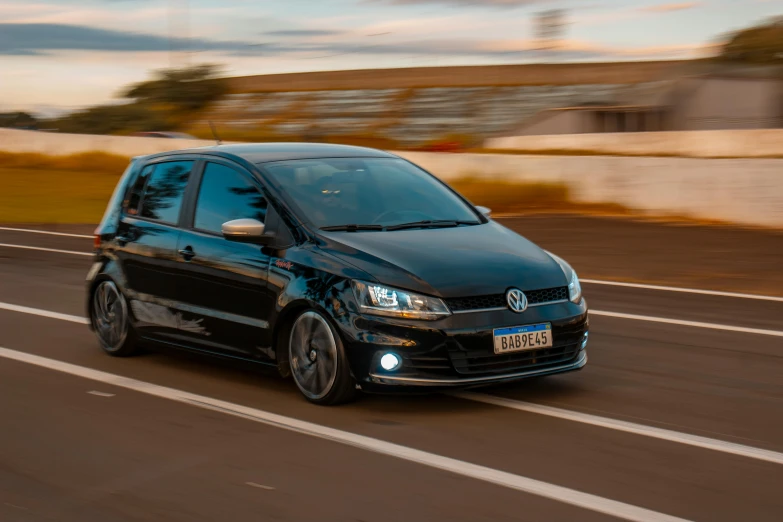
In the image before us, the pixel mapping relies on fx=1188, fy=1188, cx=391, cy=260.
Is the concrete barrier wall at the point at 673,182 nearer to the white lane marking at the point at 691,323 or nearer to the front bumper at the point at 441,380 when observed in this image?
the white lane marking at the point at 691,323

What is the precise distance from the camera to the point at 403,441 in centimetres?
615

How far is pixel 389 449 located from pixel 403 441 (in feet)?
0.59

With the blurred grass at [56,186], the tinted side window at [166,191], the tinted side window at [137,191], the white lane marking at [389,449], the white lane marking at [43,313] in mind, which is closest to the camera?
the white lane marking at [389,449]

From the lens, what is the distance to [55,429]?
6.59 m

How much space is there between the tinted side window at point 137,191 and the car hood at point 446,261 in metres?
2.29

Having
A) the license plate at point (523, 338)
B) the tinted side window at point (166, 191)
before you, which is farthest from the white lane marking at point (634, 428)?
the tinted side window at point (166, 191)

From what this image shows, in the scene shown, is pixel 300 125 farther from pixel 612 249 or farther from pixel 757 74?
pixel 612 249


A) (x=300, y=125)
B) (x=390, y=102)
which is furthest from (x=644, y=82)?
(x=300, y=125)

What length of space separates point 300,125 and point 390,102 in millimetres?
5254

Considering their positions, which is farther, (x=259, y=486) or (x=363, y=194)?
(x=363, y=194)

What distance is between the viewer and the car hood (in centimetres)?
662

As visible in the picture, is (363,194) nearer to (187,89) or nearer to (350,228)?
(350,228)

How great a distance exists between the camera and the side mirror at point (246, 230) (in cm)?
717

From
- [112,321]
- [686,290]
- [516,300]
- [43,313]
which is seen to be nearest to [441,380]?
[516,300]
